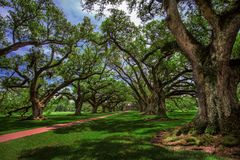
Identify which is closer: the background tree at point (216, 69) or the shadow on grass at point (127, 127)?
the background tree at point (216, 69)

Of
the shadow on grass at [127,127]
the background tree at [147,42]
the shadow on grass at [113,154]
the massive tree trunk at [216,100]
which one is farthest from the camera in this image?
the background tree at [147,42]

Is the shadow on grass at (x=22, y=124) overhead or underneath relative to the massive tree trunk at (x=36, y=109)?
underneath

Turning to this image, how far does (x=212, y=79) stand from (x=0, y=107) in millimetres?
29637

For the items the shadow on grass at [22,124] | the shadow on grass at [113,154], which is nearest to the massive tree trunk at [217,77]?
the shadow on grass at [113,154]

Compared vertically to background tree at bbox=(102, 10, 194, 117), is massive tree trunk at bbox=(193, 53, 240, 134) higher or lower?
lower

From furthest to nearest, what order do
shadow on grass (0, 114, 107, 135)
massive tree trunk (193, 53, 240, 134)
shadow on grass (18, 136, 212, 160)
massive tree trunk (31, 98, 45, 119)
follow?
massive tree trunk (31, 98, 45, 119)
shadow on grass (0, 114, 107, 135)
massive tree trunk (193, 53, 240, 134)
shadow on grass (18, 136, 212, 160)

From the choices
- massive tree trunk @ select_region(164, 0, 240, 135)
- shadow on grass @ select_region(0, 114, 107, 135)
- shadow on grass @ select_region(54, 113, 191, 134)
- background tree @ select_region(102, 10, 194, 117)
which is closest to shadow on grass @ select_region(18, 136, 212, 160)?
Answer: massive tree trunk @ select_region(164, 0, 240, 135)

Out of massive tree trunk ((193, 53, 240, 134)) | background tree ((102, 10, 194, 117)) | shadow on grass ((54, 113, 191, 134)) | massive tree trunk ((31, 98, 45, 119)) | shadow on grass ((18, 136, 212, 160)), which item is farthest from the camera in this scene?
massive tree trunk ((31, 98, 45, 119))

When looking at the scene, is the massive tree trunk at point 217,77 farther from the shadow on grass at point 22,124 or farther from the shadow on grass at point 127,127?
the shadow on grass at point 22,124

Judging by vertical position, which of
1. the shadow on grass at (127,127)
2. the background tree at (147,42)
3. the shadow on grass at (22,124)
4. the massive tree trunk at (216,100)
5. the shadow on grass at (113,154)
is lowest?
the shadow on grass at (113,154)

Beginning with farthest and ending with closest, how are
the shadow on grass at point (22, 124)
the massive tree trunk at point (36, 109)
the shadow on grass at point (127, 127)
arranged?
1. the massive tree trunk at point (36, 109)
2. the shadow on grass at point (22, 124)
3. the shadow on grass at point (127, 127)

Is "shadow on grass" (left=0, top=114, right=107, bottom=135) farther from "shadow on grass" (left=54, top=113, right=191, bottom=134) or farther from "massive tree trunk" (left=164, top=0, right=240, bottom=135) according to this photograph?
"massive tree trunk" (left=164, top=0, right=240, bottom=135)

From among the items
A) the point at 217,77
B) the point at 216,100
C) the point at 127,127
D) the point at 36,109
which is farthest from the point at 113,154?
Answer: the point at 36,109

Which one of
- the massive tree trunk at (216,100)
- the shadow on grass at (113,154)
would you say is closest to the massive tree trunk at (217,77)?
the massive tree trunk at (216,100)
